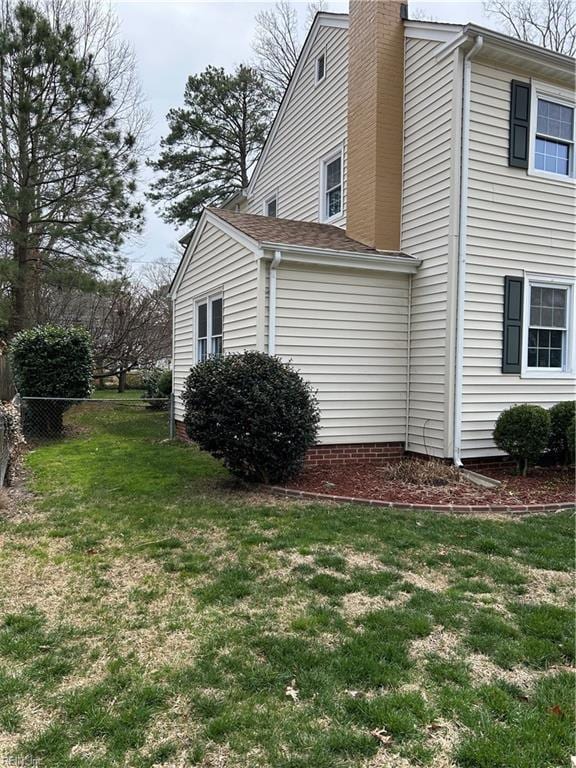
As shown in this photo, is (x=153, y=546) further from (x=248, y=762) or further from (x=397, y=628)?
(x=248, y=762)

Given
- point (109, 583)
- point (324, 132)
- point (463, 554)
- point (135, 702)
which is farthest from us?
point (324, 132)

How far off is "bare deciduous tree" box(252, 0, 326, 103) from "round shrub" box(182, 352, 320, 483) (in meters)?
19.3

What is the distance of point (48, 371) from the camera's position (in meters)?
10.7

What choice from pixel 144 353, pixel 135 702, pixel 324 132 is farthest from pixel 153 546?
pixel 144 353

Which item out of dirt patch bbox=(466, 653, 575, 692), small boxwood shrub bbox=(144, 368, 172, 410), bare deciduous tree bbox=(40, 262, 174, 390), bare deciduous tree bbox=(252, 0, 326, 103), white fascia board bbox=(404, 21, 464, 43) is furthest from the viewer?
bare deciduous tree bbox=(252, 0, 326, 103)

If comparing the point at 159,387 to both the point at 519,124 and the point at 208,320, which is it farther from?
the point at 519,124

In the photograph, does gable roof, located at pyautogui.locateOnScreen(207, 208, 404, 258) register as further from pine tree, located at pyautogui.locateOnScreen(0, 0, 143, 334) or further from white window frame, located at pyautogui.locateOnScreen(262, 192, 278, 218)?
pine tree, located at pyautogui.locateOnScreen(0, 0, 143, 334)

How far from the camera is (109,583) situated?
3760mm

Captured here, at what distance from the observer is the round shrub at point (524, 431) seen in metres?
6.94

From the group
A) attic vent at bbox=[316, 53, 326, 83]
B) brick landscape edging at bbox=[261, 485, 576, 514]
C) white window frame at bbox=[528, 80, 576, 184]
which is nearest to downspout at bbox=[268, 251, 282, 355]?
brick landscape edging at bbox=[261, 485, 576, 514]

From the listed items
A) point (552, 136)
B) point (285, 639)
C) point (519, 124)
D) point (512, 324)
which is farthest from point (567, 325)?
point (285, 639)

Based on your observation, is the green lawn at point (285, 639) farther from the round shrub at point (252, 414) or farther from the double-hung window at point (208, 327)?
the double-hung window at point (208, 327)

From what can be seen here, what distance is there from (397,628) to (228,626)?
1.01m

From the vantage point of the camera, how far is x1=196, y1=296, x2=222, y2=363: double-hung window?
9.31 meters
